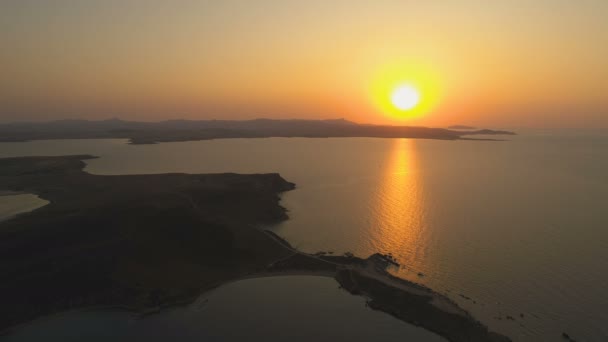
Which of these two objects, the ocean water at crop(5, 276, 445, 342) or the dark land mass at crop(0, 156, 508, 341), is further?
the dark land mass at crop(0, 156, 508, 341)

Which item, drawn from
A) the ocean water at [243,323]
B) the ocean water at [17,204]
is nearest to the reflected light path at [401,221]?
the ocean water at [243,323]

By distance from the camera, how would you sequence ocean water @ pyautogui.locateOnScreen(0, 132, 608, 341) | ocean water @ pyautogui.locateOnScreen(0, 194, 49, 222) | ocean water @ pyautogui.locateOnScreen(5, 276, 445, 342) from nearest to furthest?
ocean water @ pyautogui.locateOnScreen(5, 276, 445, 342)
ocean water @ pyautogui.locateOnScreen(0, 132, 608, 341)
ocean water @ pyautogui.locateOnScreen(0, 194, 49, 222)

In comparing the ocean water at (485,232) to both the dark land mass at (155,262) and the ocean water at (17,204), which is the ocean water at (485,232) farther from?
the ocean water at (17,204)

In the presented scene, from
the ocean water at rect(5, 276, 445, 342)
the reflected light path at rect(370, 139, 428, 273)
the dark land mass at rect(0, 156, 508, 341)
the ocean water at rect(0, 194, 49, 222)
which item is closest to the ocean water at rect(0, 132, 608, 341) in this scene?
the reflected light path at rect(370, 139, 428, 273)

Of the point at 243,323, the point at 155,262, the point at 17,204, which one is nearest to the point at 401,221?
the point at 243,323

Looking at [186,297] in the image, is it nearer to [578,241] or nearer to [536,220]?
[578,241]

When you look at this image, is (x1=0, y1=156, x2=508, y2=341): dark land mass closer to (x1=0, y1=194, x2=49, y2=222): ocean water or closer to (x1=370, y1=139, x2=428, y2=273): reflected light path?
(x1=370, y1=139, x2=428, y2=273): reflected light path
